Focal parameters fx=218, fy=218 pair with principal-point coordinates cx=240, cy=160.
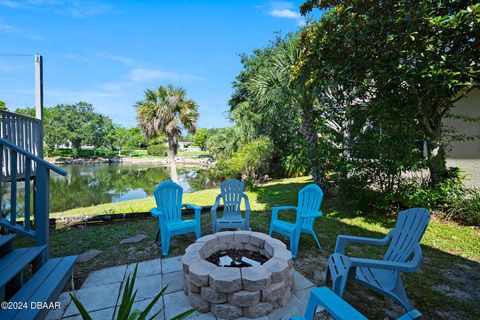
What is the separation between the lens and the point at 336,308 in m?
1.22

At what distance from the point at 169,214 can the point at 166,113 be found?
7618 mm

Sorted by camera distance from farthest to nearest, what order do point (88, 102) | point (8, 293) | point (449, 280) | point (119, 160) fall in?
point (88, 102) < point (119, 160) < point (449, 280) < point (8, 293)

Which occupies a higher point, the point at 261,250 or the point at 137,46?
the point at 137,46

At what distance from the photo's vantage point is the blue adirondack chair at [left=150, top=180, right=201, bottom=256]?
3.11 meters

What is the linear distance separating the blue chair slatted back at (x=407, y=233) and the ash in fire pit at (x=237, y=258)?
52.7 inches

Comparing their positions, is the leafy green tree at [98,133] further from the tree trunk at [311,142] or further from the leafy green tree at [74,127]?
the tree trunk at [311,142]

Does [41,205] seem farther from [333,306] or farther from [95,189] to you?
[95,189]

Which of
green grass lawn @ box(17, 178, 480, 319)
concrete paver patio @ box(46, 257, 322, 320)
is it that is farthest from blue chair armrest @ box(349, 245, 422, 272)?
concrete paver patio @ box(46, 257, 322, 320)

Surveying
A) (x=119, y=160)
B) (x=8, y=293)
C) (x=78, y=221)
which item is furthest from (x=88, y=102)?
(x=8, y=293)

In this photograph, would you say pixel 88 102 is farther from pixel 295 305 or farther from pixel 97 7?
pixel 295 305

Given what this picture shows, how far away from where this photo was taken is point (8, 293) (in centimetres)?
186

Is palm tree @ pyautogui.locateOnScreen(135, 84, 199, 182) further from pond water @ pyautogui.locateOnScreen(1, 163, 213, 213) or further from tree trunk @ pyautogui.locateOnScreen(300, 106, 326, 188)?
tree trunk @ pyautogui.locateOnScreen(300, 106, 326, 188)

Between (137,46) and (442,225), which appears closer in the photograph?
(442,225)

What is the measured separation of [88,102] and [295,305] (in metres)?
55.5
